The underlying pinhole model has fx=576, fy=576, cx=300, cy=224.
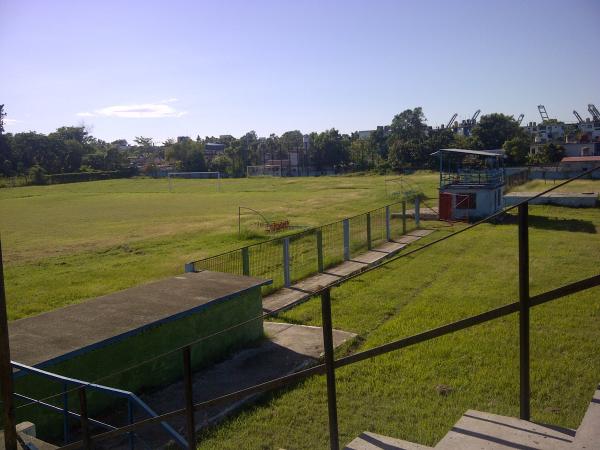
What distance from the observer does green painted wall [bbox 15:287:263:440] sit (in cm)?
645

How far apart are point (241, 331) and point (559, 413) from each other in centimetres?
480

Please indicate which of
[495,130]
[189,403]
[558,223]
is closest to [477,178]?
[558,223]

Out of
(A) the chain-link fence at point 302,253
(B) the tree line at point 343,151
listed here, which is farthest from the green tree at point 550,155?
(A) the chain-link fence at point 302,253

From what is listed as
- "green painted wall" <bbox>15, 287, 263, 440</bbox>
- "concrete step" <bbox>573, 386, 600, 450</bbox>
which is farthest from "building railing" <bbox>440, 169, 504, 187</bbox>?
"concrete step" <bbox>573, 386, 600, 450</bbox>

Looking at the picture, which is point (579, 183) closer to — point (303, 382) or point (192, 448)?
point (303, 382)

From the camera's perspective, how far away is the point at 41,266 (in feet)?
60.3

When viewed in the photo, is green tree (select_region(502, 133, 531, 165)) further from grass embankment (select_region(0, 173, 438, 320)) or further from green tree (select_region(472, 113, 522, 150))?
grass embankment (select_region(0, 173, 438, 320))

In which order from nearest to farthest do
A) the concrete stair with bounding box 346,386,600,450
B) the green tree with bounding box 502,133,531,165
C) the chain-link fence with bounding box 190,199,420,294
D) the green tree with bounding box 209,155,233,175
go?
the concrete stair with bounding box 346,386,600,450, the chain-link fence with bounding box 190,199,420,294, the green tree with bounding box 502,133,531,165, the green tree with bounding box 209,155,233,175

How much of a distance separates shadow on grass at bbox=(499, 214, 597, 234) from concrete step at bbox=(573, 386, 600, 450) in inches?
746

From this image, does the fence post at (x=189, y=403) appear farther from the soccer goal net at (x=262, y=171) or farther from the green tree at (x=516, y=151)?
the soccer goal net at (x=262, y=171)

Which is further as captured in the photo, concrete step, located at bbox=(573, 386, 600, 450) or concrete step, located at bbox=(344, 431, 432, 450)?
concrete step, located at bbox=(344, 431, 432, 450)

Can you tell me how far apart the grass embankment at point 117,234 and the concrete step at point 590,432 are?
38.4ft

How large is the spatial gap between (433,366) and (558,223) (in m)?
17.4

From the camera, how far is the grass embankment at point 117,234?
15453mm
